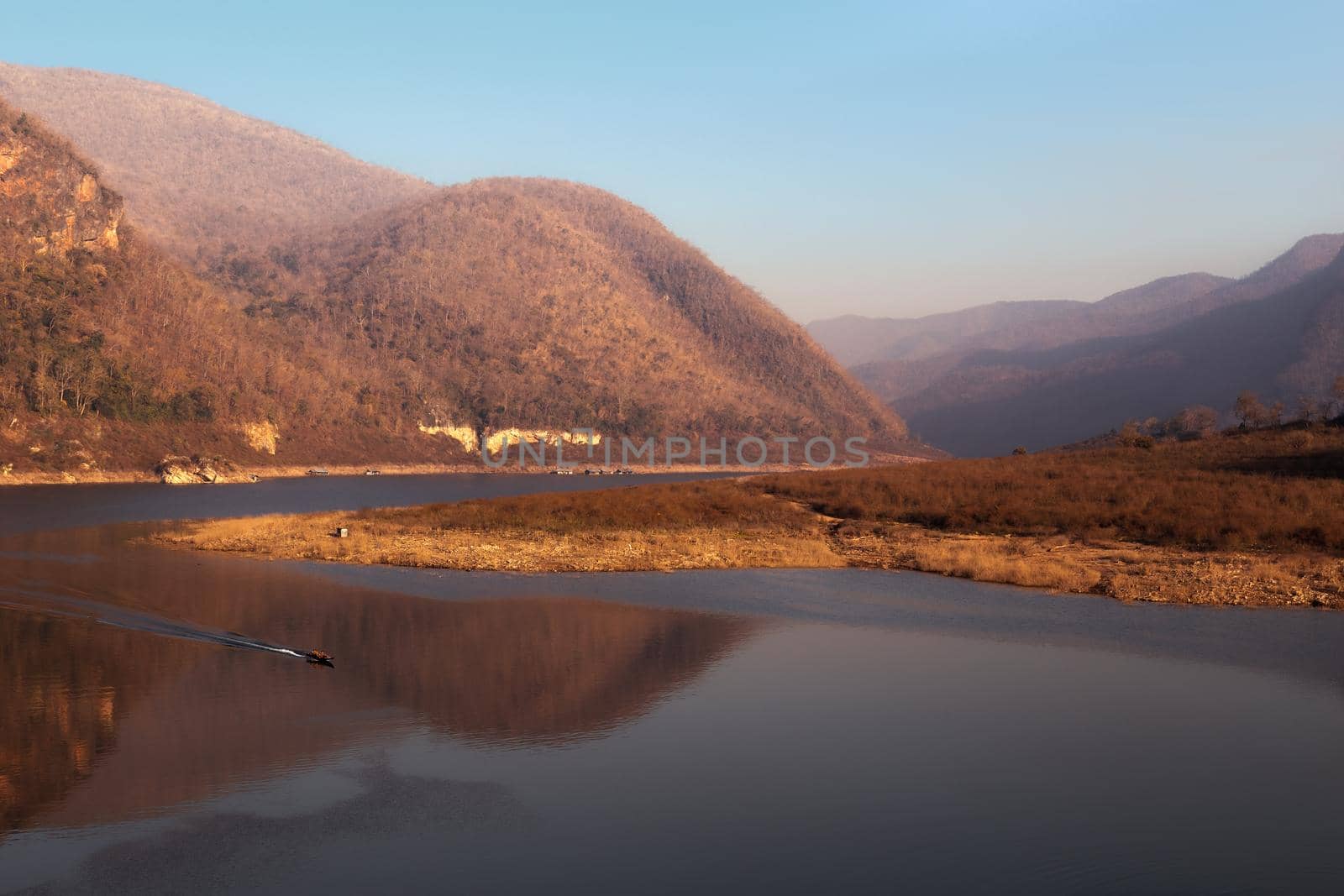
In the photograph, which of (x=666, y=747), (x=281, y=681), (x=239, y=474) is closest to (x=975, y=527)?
(x=666, y=747)

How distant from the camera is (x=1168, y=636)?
1131 inches

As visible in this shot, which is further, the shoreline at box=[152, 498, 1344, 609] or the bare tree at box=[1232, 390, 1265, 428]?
the bare tree at box=[1232, 390, 1265, 428]

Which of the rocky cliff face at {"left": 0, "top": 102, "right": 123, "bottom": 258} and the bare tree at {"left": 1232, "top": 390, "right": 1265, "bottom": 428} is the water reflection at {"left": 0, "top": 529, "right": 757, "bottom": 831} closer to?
the bare tree at {"left": 1232, "top": 390, "right": 1265, "bottom": 428}

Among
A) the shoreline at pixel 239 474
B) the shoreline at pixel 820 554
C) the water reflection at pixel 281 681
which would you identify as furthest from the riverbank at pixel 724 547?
the shoreline at pixel 239 474

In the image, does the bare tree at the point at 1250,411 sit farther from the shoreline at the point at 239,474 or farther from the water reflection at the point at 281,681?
the water reflection at the point at 281,681

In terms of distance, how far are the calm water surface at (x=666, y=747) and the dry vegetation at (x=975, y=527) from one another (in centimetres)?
749

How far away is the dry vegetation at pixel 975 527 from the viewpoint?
39750 millimetres

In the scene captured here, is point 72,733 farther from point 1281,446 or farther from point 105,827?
point 1281,446

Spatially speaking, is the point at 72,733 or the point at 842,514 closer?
the point at 72,733

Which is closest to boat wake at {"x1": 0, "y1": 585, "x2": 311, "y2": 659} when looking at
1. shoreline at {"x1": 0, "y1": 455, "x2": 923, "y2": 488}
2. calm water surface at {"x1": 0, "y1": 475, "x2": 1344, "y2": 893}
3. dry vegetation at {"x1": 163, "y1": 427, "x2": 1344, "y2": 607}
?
calm water surface at {"x1": 0, "y1": 475, "x2": 1344, "y2": 893}

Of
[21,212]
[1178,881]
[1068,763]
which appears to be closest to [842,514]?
[1068,763]

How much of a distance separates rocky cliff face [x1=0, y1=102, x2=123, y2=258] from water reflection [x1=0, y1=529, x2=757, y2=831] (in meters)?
146

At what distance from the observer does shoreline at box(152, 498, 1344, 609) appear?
36.2 meters

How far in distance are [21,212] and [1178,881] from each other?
7223 inches
